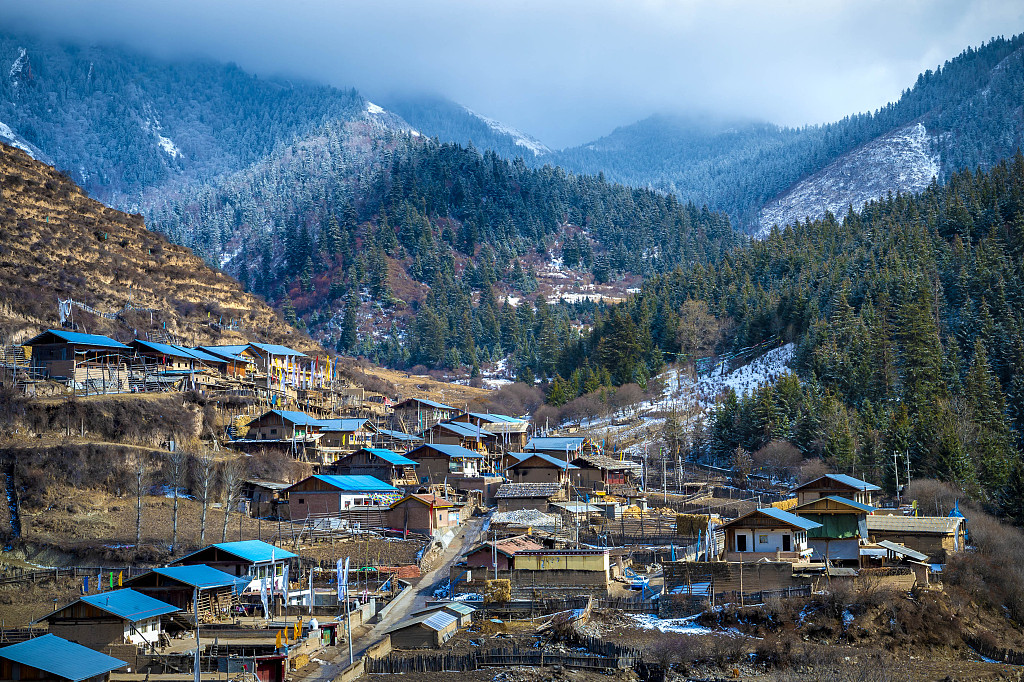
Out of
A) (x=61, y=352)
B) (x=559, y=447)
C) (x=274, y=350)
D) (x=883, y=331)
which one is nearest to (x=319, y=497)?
(x=61, y=352)

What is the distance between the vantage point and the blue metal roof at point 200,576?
4459 centimetres

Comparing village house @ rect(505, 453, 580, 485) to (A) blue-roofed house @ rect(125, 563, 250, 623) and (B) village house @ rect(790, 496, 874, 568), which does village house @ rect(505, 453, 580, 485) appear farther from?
(A) blue-roofed house @ rect(125, 563, 250, 623)

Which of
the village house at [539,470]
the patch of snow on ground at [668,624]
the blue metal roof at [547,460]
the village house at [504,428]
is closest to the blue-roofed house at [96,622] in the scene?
the patch of snow on ground at [668,624]

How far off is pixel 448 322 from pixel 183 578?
448 feet

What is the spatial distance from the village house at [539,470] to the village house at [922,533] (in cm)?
2483

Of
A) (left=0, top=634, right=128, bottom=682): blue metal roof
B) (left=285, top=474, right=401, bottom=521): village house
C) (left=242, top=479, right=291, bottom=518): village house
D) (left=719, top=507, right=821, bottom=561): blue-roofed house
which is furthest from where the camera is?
(left=285, top=474, right=401, bottom=521): village house

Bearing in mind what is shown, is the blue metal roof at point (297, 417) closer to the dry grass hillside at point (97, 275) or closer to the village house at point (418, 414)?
the dry grass hillside at point (97, 275)

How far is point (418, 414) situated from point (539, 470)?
25057 mm

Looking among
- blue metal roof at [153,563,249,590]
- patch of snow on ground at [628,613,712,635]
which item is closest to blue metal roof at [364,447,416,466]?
blue metal roof at [153,563,249,590]

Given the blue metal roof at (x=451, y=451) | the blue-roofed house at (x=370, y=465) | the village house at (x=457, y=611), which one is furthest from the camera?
the blue metal roof at (x=451, y=451)

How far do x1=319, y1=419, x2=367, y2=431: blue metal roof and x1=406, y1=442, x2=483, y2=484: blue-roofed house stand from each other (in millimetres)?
4988

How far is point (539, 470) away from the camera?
80.1 meters

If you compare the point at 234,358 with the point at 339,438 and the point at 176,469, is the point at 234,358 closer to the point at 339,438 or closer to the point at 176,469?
the point at 339,438

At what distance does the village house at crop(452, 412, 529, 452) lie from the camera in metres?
98.2
